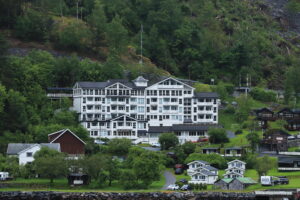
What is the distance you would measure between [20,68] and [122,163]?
22.9m

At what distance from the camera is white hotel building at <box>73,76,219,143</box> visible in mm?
100375

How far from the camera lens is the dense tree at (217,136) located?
315ft

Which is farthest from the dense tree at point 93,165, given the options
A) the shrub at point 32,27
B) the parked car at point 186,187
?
the shrub at point 32,27

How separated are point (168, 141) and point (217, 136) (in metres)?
5.59

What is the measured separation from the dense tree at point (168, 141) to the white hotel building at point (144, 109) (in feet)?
14.2

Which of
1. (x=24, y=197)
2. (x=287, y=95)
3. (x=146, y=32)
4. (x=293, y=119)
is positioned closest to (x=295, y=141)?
(x=293, y=119)

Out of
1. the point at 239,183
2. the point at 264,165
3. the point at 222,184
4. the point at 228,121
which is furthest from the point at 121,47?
the point at 239,183

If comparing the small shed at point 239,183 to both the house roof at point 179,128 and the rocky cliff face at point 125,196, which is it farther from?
the house roof at point 179,128

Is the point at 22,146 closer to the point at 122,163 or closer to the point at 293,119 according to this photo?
the point at 122,163

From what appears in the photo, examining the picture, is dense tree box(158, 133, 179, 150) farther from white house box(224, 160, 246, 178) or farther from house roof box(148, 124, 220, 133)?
white house box(224, 160, 246, 178)

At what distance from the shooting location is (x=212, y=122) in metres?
106

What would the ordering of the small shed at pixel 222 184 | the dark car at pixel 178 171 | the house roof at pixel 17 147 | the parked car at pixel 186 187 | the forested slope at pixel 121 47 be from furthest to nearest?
1. the forested slope at pixel 121 47
2. the dark car at pixel 178 171
3. the house roof at pixel 17 147
4. the small shed at pixel 222 184
5. the parked car at pixel 186 187

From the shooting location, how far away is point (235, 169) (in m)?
83.6

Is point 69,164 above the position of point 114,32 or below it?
below
